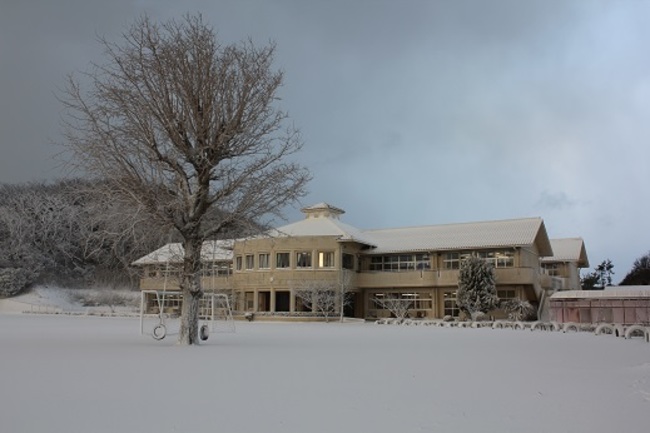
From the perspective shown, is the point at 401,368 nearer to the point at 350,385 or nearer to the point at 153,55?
the point at 350,385

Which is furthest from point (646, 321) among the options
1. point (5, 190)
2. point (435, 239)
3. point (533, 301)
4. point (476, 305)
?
point (5, 190)

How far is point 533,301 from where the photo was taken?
1759 inches

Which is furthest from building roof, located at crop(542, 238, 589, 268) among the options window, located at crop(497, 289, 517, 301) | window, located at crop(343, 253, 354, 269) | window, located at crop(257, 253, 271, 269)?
window, located at crop(257, 253, 271, 269)

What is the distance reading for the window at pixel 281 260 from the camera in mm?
45938

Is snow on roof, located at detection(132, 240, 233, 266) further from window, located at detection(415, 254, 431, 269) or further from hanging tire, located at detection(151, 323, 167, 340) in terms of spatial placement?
window, located at detection(415, 254, 431, 269)

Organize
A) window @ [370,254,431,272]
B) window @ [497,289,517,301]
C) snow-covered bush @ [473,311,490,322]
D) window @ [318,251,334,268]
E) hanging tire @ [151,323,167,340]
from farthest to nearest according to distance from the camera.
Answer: window @ [370,254,431,272] → window @ [318,251,334,268] → window @ [497,289,517,301] → snow-covered bush @ [473,311,490,322] → hanging tire @ [151,323,167,340]

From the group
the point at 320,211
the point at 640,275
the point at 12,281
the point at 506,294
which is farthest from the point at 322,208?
the point at 640,275

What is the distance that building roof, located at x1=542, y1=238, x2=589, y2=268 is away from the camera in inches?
2173

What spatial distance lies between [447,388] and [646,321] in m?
26.7

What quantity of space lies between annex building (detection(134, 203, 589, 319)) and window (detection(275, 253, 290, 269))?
73 mm

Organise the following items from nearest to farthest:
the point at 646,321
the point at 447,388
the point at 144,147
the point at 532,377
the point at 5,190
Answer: the point at 447,388 → the point at 532,377 → the point at 144,147 → the point at 646,321 → the point at 5,190

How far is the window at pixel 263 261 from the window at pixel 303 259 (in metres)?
2.41

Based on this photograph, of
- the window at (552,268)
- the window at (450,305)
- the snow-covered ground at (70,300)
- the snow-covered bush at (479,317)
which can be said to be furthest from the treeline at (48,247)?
the window at (552,268)

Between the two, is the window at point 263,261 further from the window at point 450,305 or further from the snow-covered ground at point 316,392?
the snow-covered ground at point 316,392
